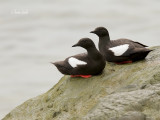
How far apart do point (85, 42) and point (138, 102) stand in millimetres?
1635

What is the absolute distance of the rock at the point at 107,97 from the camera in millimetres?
5738

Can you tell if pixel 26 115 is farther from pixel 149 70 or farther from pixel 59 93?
pixel 149 70

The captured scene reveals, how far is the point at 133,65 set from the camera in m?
6.97

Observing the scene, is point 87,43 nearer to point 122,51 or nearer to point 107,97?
point 122,51

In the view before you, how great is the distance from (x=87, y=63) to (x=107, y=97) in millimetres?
1008

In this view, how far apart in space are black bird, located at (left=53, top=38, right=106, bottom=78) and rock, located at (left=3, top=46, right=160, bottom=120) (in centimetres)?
10

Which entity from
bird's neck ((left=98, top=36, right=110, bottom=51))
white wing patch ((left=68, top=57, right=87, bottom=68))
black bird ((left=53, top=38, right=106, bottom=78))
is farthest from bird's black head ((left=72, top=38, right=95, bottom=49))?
bird's neck ((left=98, top=36, right=110, bottom=51))

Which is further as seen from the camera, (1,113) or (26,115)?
(1,113)

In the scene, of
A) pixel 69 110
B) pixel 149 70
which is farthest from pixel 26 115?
pixel 149 70

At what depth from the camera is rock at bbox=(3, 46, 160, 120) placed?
574 cm

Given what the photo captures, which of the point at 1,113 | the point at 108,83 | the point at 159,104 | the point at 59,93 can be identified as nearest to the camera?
the point at 159,104

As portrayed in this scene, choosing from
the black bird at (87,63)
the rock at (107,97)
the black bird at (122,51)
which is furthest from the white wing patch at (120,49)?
the black bird at (87,63)

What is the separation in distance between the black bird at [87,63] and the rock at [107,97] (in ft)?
0.32

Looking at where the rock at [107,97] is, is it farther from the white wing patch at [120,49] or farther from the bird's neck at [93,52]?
the bird's neck at [93,52]
